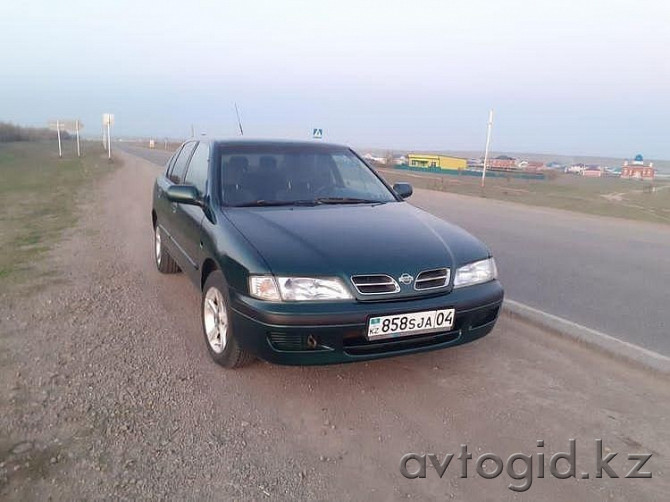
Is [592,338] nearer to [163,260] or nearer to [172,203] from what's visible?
[172,203]

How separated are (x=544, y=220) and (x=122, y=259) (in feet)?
28.7

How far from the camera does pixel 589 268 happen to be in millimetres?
6918

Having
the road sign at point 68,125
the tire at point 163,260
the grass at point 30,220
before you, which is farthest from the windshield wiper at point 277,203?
the road sign at point 68,125

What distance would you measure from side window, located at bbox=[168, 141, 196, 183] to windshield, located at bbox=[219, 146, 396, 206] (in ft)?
3.51

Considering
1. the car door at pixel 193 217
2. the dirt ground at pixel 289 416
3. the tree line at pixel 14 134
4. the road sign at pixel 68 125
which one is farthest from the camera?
the tree line at pixel 14 134

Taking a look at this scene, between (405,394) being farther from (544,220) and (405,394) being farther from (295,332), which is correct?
(544,220)

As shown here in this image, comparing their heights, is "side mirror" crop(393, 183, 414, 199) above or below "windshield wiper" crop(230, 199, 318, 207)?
above

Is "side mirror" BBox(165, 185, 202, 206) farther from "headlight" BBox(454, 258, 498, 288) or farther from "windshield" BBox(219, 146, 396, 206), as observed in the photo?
"headlight" BBox(454, 258, 498, 288)

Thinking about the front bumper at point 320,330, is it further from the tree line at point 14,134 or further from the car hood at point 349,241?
the tree line at point 14,134

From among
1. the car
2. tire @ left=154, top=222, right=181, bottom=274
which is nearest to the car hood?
the car

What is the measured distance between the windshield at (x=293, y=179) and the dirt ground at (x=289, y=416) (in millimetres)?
1261

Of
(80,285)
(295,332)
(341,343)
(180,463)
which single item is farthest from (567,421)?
(80,285)

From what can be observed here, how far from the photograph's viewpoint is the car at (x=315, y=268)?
Result: 121 inches

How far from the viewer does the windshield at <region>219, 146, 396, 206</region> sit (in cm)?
419
